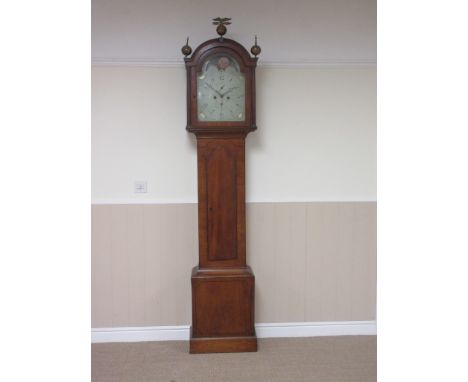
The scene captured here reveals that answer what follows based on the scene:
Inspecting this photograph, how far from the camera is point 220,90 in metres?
3.12

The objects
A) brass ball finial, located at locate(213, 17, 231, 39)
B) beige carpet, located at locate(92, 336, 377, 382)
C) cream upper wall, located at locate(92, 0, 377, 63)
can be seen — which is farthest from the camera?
cream upper wall, located at locate(92, 0, 377, 63)

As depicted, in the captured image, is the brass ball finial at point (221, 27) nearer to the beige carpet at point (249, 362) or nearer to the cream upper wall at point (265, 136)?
the cream upper wall at point (265, 136)

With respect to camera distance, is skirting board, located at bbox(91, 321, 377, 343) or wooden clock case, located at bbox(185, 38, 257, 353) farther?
skirting board, located at bbox(91, 321, 377, 343)

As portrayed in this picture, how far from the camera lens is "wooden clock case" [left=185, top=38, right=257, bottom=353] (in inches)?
122

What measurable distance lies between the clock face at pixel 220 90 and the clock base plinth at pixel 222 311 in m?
1.04

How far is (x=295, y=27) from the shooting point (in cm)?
337

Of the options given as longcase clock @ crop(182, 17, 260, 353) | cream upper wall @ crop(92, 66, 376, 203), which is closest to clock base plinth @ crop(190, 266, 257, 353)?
longcase clock @ crop(182, 17, 260, 353)

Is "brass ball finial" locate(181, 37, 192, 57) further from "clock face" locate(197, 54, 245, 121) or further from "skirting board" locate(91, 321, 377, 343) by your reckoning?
"skirting board" locate(91, 321, 377, 343)

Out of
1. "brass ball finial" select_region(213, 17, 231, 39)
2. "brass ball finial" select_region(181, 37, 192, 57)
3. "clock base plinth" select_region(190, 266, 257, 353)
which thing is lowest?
"clock base plinth" select_region(190, 266, 257, 353)

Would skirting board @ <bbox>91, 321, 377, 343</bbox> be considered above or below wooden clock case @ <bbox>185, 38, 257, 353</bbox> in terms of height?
below

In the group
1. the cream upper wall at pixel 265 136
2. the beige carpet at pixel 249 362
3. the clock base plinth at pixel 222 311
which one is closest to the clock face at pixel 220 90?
the cream upper wall at pixel 265 136

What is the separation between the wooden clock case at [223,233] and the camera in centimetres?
310

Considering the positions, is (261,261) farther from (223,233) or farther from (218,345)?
(218,345)
